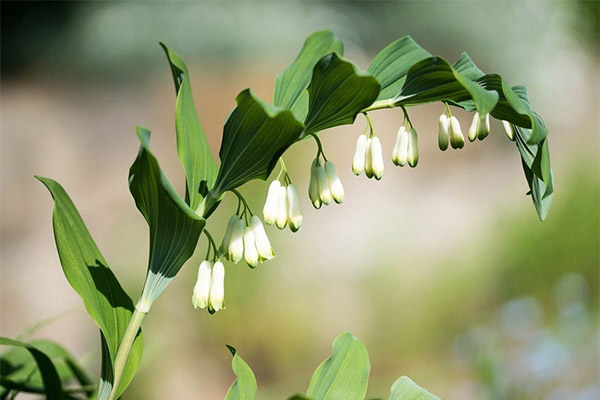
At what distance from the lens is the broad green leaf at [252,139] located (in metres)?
0.40

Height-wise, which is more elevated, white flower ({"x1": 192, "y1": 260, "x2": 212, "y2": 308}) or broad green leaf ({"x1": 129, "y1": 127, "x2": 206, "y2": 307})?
broad green leaf ({"x1": 129, "y1": 127, "x2": 206, "y2": 307})

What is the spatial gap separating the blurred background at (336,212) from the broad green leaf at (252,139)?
6.23 feet

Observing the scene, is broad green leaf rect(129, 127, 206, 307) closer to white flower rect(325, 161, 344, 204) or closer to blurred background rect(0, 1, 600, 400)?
white flower rect(325, 161, 344, 204)

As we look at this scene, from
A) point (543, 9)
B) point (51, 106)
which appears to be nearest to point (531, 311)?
point (543, 9)

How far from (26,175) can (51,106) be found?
35 cm

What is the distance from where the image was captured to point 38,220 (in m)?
2.63

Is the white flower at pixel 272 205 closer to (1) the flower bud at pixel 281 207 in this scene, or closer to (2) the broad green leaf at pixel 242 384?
(1) the flower bud at pixel 281 207

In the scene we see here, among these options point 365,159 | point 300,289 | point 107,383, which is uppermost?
point 365,159

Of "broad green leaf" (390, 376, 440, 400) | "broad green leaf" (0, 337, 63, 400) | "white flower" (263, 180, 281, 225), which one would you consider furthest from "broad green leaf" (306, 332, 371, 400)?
"broad green leaf" (0, 337, 63, 400)

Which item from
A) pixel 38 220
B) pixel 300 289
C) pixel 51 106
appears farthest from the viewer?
pixel 51 106

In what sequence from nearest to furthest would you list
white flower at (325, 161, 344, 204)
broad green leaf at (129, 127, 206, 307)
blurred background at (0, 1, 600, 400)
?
1. broad green leaf at (129, 127, 206, 307)
2. white flower at (325, 161, 344, 204)
3. blurred background at (0, 1, 600, 400)

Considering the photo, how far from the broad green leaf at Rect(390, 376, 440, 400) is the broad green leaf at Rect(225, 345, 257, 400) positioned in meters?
0.11

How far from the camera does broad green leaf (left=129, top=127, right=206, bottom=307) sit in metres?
0.39

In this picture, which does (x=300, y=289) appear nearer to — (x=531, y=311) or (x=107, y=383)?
(x=531, y=311)
